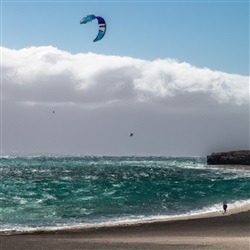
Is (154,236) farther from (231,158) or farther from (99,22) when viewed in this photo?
(231,158)

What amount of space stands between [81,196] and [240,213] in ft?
64.6

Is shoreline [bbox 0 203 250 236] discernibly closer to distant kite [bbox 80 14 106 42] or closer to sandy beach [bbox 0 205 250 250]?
sandy beach [bbox 0 205 250 250]

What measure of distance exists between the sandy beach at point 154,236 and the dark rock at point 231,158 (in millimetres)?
125486

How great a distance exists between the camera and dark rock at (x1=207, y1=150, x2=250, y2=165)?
502ft

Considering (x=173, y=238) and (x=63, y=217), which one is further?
(x=63, y=217)

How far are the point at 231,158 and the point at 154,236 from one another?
136 m

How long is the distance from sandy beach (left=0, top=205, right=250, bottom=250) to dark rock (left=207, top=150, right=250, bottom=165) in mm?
125486

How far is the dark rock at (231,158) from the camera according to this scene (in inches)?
6024

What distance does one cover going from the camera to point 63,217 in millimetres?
33469

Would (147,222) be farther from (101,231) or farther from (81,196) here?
(81,196)

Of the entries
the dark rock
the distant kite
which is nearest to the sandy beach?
the distant kite

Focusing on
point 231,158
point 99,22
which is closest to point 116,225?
point 99,22

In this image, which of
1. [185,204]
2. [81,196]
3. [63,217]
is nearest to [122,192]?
[81,196]

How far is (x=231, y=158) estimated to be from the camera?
155625 mm
